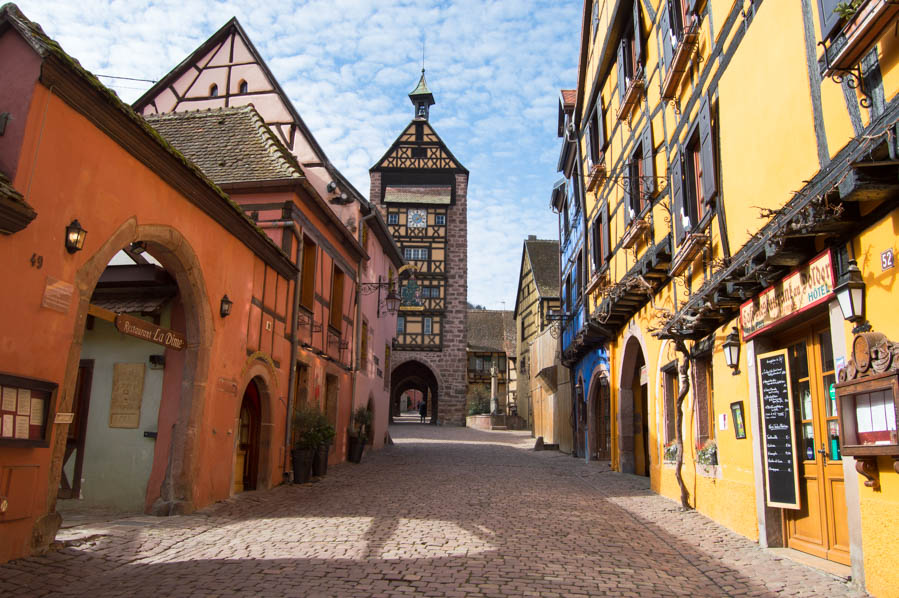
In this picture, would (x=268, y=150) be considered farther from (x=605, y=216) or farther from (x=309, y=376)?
(x=605, y=216)

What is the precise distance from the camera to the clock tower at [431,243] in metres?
37.3

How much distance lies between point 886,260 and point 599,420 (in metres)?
12.4

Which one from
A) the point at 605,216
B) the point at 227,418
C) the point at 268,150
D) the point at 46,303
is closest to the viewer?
the point at 46,303

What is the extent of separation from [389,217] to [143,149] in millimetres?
31002

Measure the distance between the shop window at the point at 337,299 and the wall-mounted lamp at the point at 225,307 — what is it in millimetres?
5966

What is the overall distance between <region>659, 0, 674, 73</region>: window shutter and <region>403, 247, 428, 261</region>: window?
28.5 meters

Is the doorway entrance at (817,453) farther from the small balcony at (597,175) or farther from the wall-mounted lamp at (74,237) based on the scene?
the small balcony at (597,175)

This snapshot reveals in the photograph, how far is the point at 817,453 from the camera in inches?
220

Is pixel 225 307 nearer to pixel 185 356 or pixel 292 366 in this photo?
pixel 185 356

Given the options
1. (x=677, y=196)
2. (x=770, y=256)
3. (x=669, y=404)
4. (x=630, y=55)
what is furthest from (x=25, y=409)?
(x=630, y=55)

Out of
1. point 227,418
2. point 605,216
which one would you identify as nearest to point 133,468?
point 227,418

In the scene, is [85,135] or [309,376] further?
[309,376]

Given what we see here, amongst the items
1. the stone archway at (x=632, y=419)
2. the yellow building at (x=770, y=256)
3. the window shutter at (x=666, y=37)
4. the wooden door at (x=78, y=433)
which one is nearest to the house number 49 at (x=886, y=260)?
the yellow building at (x=770, y=256)

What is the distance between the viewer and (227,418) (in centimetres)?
884
